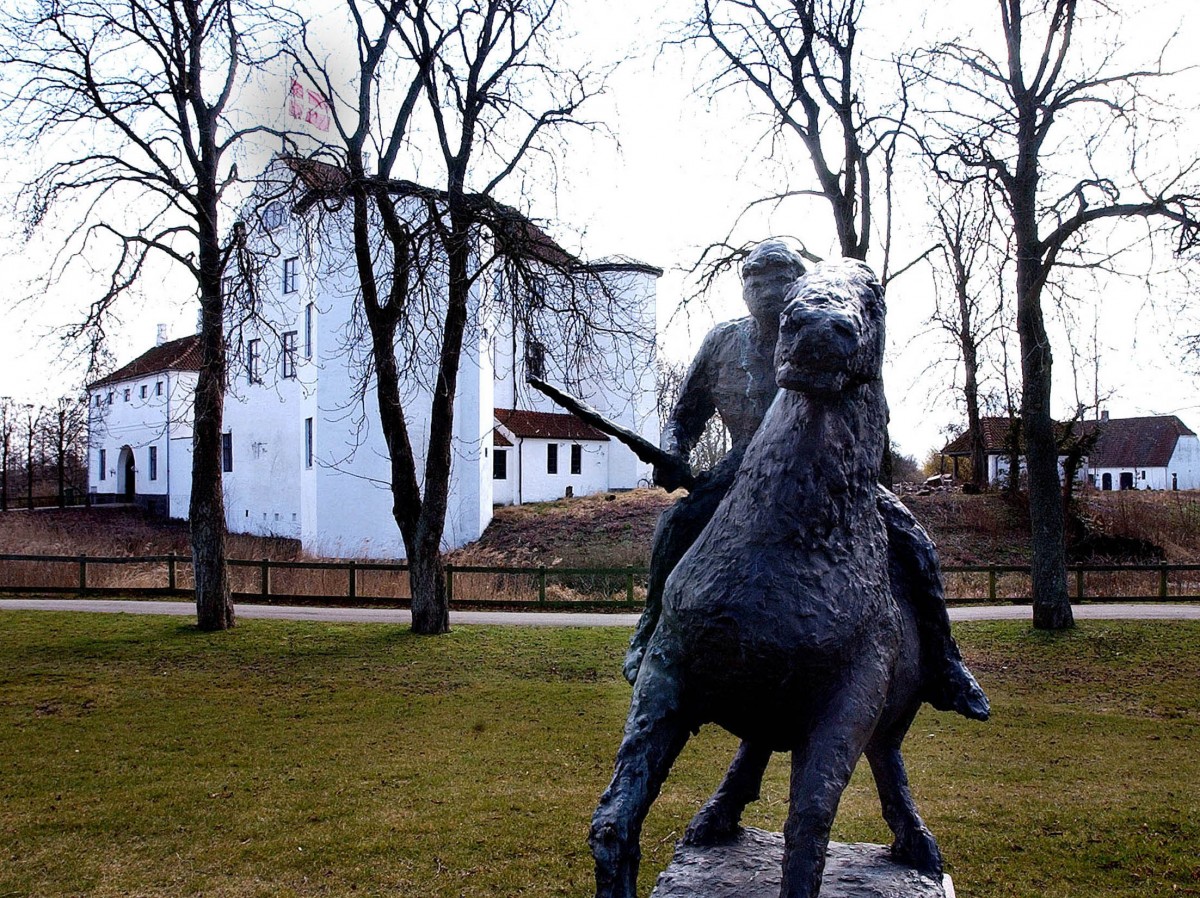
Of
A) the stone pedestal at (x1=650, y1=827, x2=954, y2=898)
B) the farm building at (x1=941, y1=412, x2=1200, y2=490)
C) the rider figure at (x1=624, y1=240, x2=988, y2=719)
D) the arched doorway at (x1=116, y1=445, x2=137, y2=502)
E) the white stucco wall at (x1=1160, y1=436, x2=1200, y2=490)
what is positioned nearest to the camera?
the rider figure at (x1=624, y1=240, x2=988, y2=719)

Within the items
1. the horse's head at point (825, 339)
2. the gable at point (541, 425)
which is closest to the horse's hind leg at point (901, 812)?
the horse's head at point (825, 339)

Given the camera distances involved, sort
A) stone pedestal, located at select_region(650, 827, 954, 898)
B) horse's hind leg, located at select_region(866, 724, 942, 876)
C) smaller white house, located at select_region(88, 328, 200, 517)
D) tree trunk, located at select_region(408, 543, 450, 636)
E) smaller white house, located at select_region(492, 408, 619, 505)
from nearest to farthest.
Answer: stone pedestal, located at select_region(650, 827, 954, 898), horse's hind leg, located at select_region(866, 724, 942, 876), tree trunk, located at select_region(408, 543, 450, 636), smaller white house, located at select_region(492, 408, 619, 505), smaller white house, located at select_region(88, 328, 200, 517)

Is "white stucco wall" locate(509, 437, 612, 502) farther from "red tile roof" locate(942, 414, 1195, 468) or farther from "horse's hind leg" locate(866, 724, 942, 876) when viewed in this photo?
"horse's hind leg" locate(866, 724, 942, 876)

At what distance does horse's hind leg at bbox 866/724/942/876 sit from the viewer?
312 centimetres

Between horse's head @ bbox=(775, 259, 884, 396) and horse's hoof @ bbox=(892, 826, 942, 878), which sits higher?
horse's head @ bbox=(775, 259, 884, 396)

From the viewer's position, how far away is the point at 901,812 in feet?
10.4

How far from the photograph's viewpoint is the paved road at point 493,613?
16.2 metres

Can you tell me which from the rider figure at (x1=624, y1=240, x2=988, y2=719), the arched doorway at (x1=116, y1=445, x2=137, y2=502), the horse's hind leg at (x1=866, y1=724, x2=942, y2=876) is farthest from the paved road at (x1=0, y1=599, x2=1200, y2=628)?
the arched doorway at (x1=116, y1=445, x2=137, y2=502)

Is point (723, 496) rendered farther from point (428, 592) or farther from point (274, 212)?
point (428, 592)

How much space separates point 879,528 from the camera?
2643mm

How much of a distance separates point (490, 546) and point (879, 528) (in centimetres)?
2597

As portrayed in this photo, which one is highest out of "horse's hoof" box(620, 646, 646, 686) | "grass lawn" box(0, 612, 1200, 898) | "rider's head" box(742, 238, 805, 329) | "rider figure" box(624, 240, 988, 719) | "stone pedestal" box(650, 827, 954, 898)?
"rider's head" box(742, 238, 805, 329)

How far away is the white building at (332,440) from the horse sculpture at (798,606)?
1507cm

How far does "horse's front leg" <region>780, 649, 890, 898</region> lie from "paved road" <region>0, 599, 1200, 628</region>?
43.2ft
